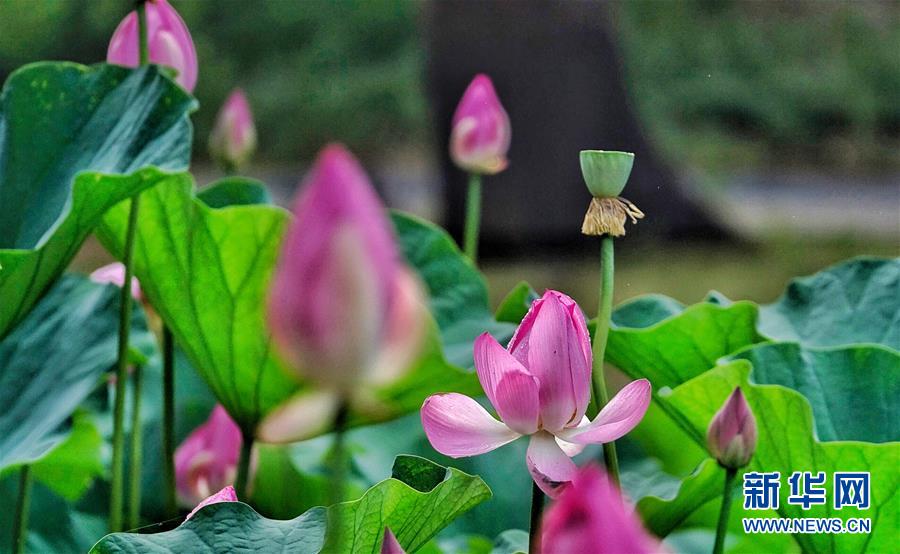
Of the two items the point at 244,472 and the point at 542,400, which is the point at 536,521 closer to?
the point at 542,400

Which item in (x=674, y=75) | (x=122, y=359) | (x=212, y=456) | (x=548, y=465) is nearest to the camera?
(x=548, y=465)

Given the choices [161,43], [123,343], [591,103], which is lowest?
[591,103]

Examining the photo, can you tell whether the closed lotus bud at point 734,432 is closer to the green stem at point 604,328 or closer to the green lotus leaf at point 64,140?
the green stem at point 604,328

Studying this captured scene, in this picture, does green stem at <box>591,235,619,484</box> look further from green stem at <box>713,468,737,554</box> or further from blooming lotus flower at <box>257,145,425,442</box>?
blooming lotus flower at <box>257,145,425,442</box>

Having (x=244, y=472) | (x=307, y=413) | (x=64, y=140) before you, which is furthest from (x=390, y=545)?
(x=64, y=140)

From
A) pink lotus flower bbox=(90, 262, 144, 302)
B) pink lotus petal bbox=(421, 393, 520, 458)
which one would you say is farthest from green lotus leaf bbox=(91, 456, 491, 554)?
pink lotus flower bbox=(90, 262, 144, 302)

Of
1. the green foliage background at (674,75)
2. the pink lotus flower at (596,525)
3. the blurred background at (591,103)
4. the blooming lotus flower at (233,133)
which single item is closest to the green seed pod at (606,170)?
the pink lotus flower at (596,525)
